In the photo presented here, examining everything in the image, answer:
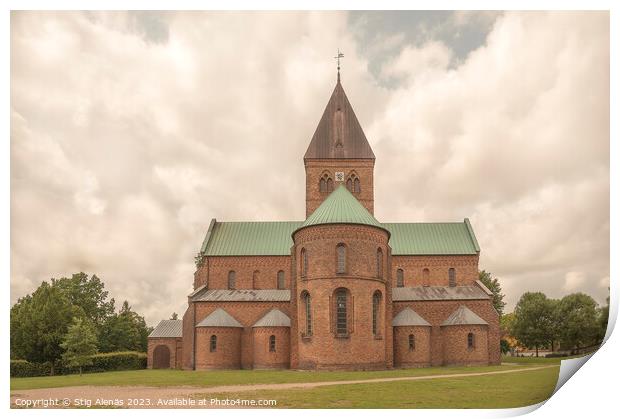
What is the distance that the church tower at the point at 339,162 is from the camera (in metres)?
53.6

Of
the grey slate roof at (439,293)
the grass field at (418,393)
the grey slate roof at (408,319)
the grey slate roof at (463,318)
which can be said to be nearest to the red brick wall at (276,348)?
the grey slate roof at (408,319)

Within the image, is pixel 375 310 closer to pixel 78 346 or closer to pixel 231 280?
pixel 231 280

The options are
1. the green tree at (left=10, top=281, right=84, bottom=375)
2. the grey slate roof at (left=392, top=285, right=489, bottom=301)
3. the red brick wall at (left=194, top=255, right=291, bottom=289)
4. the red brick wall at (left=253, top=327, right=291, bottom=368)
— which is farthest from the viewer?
the red brick wall at (left=194, top=255, right=291, bottom=289)

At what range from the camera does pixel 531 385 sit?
25.5m

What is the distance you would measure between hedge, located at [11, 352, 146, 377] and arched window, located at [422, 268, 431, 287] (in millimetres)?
26701

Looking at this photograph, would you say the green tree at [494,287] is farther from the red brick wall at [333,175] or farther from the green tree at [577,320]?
the green tree at [577,320]

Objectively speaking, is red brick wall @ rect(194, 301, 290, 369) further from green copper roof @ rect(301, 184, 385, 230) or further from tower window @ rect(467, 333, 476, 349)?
tower window @ rect(467, 333, 476, 349)

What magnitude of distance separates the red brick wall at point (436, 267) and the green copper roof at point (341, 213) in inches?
484

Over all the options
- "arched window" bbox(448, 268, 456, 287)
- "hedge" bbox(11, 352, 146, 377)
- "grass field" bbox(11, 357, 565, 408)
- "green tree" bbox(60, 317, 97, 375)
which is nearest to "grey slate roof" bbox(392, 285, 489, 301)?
"arched window" bbox(448, 268, 456, 287)

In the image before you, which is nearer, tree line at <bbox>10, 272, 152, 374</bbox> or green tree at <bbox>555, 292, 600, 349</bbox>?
green tree at <bbox>555, 292, 600, 349</bbox>

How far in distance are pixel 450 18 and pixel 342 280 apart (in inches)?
731

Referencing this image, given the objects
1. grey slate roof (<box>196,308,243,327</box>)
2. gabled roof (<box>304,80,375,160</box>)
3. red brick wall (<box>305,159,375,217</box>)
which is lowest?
grey slate roof (<box>196,308,243,327</box>)

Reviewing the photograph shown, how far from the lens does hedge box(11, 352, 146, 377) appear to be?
39.2 m
